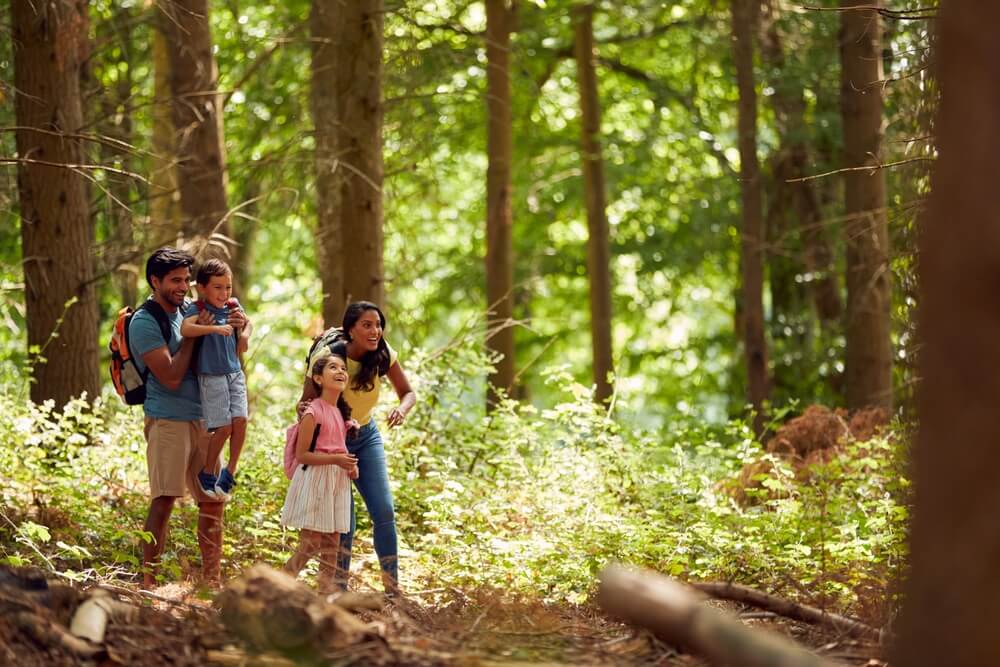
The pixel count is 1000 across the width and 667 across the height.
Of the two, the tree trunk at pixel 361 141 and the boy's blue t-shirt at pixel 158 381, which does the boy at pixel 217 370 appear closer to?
the boy's blue t-shirt at pixel 158 381

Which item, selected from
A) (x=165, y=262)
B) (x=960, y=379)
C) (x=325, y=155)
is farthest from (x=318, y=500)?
(x=325, y=155)

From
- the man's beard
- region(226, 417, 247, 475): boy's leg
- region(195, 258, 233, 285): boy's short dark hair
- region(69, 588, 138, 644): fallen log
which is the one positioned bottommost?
region(69, 588, 138, 644): fallen log

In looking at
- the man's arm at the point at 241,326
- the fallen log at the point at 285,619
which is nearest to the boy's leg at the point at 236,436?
the man's arm at the point at 241,326

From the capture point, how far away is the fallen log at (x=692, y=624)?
14.2 feet

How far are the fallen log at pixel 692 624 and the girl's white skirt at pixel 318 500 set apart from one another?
2987 mm

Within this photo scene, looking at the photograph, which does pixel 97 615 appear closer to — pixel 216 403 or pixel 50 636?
pixel 50 636

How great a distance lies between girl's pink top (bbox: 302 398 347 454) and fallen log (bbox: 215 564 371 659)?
2.38 metres

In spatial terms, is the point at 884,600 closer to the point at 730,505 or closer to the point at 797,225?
the point at 730,505

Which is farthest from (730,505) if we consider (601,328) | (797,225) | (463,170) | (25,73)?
(463,170)

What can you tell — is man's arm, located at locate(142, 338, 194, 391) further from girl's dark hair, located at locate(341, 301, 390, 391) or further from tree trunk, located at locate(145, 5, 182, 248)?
tree trunk, located at locate(145, 5, 182, 248)

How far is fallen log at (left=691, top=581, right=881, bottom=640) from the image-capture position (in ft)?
19.8

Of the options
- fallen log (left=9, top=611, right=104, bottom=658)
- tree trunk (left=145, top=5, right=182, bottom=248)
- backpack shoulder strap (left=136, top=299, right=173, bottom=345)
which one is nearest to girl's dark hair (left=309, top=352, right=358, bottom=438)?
backpack shoulder strap (left=136, top=299, right=173, bottom=345)

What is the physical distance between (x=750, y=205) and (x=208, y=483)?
11.6 meters

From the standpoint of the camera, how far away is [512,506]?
10375mm
